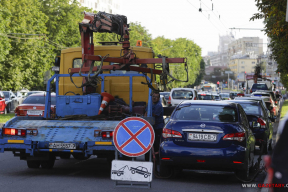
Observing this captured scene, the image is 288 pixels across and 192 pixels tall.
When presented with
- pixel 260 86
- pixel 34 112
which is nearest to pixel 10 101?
pixel 34 112

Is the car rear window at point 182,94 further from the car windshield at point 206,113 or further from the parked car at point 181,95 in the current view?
the car windshield at point 206,113

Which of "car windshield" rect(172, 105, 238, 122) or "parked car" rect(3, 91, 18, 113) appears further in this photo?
"parked car" rect(3, 91, 18, 113)

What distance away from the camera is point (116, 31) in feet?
43.5

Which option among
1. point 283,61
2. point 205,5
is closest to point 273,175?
point 283,61

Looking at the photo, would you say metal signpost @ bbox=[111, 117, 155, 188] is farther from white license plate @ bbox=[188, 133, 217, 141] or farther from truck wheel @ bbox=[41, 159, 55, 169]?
truck wheel @ bbox=[41, 159, 55, 169]

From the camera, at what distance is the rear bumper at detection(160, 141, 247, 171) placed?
29.1 feet

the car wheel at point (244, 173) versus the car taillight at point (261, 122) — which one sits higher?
the car taillight at point (261, 122)

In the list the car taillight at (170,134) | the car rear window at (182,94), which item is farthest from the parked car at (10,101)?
the car taillight at (170,134)

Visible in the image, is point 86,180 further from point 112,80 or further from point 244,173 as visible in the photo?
point 112,80

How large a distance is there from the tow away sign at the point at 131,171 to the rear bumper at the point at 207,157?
1.50 meters

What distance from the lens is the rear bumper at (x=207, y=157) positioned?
8.88 m

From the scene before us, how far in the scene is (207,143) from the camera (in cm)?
899

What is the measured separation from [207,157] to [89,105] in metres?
3.32

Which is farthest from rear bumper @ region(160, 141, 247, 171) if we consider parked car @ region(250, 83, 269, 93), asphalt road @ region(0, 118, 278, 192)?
parked car @ region(250, 83, 269, 93)
